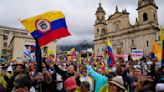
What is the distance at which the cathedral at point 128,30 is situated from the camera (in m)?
45.1

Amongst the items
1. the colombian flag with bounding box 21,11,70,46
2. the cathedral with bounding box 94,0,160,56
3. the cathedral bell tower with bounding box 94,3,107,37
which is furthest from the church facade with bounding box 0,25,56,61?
the colombian flag with bounding box 21,11,70,46

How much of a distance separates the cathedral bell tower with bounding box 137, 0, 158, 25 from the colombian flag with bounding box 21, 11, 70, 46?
41996 mm

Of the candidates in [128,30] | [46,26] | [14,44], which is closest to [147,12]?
[128,30]

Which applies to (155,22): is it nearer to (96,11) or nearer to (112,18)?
(112,18)

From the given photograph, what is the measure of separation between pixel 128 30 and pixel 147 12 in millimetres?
6236

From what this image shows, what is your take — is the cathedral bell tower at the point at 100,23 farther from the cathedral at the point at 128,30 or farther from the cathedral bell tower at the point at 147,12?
the cathedral bell tower at the point at 147,12

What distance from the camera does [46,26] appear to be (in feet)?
19.9

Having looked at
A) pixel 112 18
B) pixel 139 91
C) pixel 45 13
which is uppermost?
pixel 112 18

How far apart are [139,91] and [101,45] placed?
2084 inches

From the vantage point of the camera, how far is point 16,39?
56.2 metres

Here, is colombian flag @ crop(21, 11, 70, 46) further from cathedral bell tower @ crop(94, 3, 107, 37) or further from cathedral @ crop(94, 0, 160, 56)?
cathedral bell tower @ crop(94, 3, 107, 37)

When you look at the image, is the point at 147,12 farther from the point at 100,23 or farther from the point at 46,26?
the point at 46,26

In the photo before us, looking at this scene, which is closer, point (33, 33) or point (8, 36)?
point (33, 33)


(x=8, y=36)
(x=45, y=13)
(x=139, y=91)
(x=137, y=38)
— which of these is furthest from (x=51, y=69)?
(x=8, y=36)
